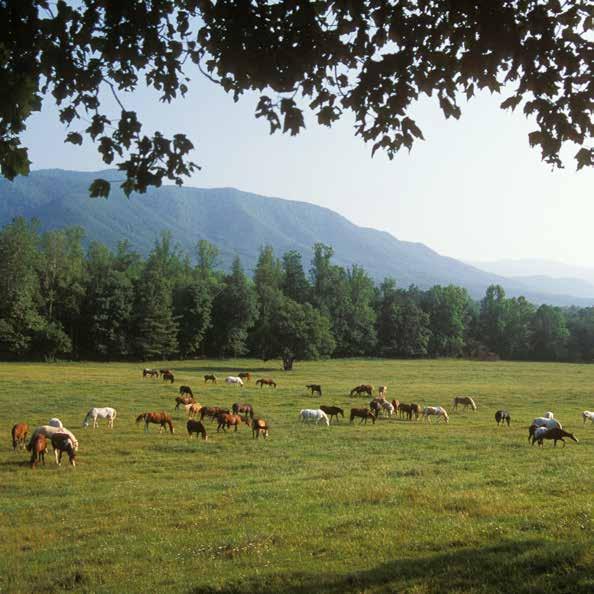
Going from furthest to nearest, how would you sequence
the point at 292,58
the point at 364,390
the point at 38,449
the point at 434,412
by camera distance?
the point at 364,390 → the point at 434,412 → the point at 38,449 → the point at 292,58

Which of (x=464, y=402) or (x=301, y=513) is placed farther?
(x=464, y=402)

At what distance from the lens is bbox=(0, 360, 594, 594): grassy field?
7.83 metres

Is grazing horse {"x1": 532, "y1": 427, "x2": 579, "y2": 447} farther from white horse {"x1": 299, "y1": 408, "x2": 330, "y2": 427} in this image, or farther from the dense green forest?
the dense green forest

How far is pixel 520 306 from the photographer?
127375 mm

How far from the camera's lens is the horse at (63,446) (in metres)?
19.6

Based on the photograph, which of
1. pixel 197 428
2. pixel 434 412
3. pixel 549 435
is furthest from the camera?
pixel 434 412

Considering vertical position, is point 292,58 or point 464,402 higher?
point 292,58

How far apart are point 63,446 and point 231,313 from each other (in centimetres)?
7352

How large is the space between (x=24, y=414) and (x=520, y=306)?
115162 mm

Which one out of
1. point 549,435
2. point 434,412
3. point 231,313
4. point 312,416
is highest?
point 231,313

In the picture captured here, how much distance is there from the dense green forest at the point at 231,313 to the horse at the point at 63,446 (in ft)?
178

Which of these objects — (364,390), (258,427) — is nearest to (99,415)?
(258,427)

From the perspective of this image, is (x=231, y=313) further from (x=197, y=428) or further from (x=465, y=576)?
(x=465, y=576)

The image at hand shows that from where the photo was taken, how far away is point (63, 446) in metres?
19.8
